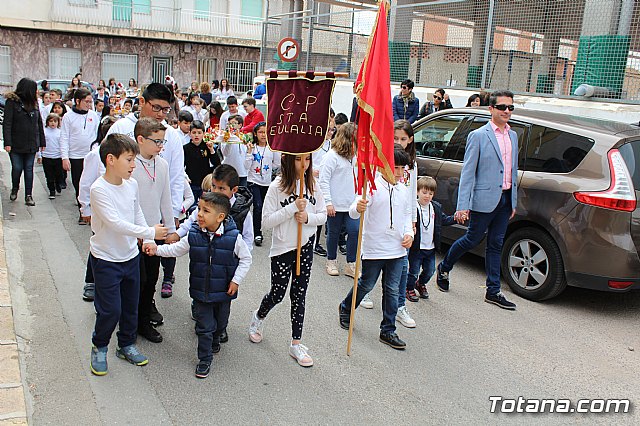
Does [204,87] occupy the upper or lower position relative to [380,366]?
upper

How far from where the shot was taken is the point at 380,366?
4.76m

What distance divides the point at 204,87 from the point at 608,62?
10988 millimetres

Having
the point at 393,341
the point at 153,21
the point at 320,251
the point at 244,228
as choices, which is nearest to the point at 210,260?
the point at 244,228

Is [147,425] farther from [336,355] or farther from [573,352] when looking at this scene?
[573,352]

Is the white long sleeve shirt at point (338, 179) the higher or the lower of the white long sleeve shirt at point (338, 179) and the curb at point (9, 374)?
the higher

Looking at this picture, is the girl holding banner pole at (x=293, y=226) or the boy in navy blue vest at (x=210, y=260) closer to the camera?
the boy in navy blue vest at (x=210, y=260)

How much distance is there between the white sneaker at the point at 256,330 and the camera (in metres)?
5.06

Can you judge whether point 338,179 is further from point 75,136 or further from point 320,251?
point 75,136

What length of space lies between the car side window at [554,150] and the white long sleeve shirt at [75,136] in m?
6.73

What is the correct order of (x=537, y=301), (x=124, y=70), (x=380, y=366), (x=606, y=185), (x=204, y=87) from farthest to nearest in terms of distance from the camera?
(x=124, y=70)
(x=204, y=87)
(x=537, y=301)
(x=606, y=185)
(x=380, y=366)

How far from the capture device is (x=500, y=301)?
6152 millimetres

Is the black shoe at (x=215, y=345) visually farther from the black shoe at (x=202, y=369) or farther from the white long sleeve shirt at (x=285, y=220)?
the white long sleeve shirt at (x=285, y=220)

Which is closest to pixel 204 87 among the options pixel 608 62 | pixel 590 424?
pixel 608 62

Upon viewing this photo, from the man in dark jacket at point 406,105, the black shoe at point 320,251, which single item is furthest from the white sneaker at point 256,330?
the man in dark jacket at point 406,105
